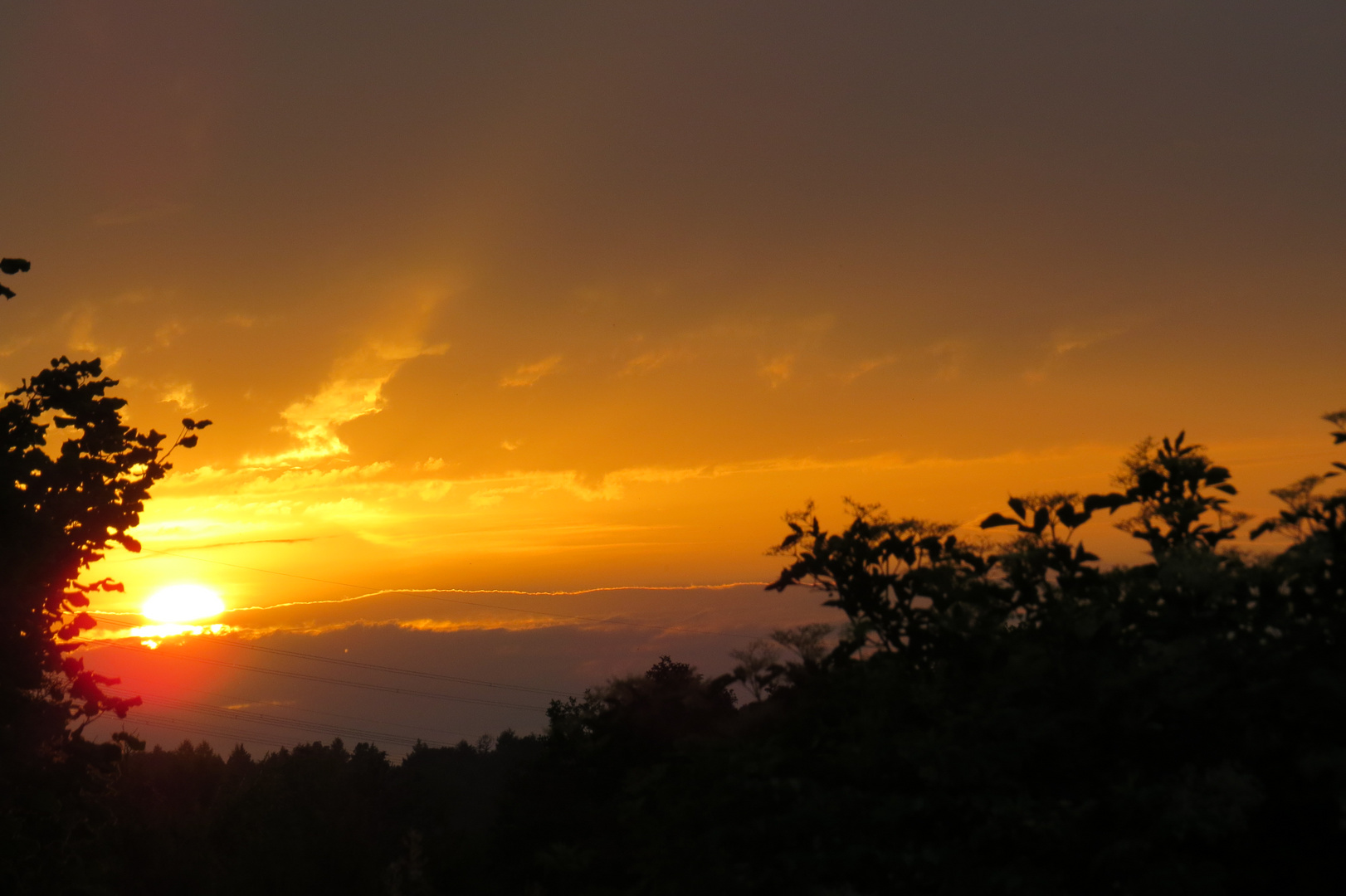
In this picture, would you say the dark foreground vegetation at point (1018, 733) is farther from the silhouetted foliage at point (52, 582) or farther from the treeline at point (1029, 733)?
the silhouetted foliage at point (52, 582)

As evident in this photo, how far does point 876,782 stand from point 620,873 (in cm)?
430

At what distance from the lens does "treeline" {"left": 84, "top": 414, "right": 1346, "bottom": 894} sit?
8680mm

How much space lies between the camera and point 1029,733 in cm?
951

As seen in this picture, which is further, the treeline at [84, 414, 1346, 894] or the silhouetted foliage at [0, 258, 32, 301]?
the silhouetted foliage at [0, 258, 32, 301]

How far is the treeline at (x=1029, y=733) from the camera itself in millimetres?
8680

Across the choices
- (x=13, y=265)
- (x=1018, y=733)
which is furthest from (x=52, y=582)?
(x=1018, y=733)

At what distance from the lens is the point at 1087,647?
404 inches

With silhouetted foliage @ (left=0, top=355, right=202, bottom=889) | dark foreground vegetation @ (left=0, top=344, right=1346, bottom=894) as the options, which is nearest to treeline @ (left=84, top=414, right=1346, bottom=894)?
dark foreground vegetation @ (left=0, top=344, right=1346, bottom=894)

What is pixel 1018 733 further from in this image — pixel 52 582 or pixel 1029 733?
pixel 52 582

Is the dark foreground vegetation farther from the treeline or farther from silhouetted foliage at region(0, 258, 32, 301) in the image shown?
silhouetted foliage at region(0, 258, 32, 301)

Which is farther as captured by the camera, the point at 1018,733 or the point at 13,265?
the point at 13,265

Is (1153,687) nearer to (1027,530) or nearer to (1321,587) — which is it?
(1321,587)

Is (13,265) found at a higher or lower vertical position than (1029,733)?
higher

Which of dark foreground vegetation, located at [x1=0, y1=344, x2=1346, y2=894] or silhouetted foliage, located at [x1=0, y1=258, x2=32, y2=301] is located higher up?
silhouetted foliage, located at [x1=0, y1=258, x2=32, y2=301]
